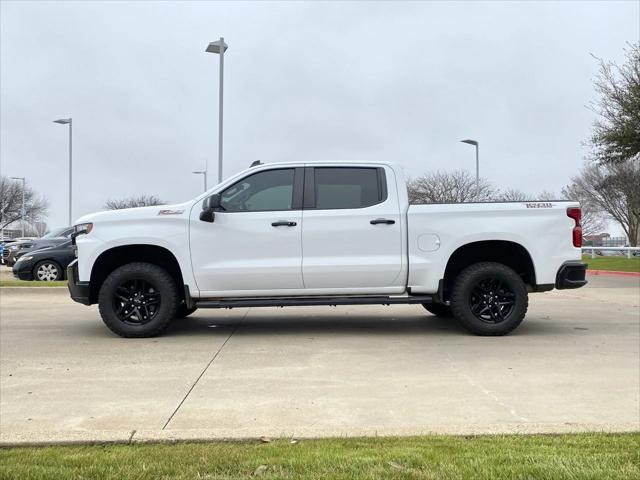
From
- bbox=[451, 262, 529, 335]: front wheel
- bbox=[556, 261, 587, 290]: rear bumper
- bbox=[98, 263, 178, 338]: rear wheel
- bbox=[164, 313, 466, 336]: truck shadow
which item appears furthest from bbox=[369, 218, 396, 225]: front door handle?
bbox=[98, 263, 178, 338]: rear wheel

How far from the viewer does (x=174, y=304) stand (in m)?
7.04

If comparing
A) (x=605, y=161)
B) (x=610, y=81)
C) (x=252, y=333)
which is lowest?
(x=252, y=333)

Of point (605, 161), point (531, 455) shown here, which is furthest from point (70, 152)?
point (531, 455)

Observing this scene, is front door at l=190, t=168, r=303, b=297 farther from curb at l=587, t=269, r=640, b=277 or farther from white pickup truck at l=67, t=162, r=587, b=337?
curb at l=587, t=269, r=640, b=277

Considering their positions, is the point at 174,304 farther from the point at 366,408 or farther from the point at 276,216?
the point at 366,408

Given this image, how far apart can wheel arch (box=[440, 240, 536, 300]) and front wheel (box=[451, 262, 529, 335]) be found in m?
0.21

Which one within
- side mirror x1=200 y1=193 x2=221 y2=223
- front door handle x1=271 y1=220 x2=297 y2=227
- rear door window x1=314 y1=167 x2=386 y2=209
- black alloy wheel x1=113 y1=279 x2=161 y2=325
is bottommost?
black alloy wheel x1=113 y1=279 x2=161 y2=325

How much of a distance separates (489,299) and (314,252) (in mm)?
2195

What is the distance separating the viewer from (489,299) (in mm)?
7215

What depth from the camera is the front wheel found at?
23.3 ft

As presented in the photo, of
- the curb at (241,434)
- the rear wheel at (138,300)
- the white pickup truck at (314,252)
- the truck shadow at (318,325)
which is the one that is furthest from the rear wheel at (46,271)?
the curb at (241,434)

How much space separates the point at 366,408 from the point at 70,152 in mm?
29640

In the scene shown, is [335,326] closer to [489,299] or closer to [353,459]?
[489,299]

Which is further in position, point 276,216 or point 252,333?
point 252,333
